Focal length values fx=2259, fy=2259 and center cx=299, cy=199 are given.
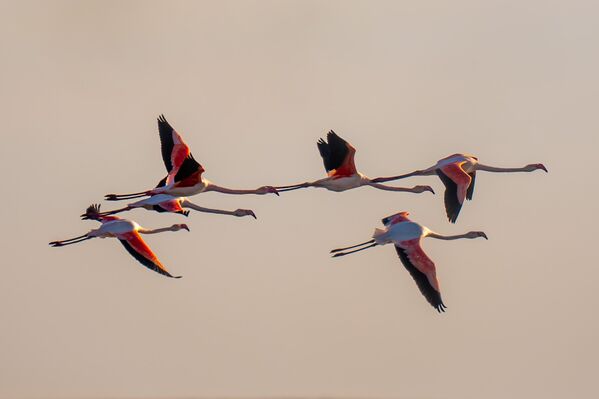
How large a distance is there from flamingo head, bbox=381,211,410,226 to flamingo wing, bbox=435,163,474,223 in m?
1.01

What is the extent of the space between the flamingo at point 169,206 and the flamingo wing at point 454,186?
15.9 ft

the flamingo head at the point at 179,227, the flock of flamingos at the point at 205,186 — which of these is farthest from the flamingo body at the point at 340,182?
the flamingo head at the point at 179,227

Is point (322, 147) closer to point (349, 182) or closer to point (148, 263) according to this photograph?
point (349, 182)

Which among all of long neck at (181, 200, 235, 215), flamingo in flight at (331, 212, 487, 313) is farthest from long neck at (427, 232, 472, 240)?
long neck at (181, 200, 235, 215)

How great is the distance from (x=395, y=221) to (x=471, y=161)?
135 inches

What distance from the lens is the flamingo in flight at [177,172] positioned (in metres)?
52.2

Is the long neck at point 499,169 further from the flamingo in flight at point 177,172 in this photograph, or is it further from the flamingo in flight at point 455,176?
the flamingo in flight at point 177,172

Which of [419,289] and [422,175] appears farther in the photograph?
[422,175]

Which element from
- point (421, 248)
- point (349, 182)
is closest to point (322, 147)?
point (349, 182)

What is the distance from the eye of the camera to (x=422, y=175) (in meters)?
53.4

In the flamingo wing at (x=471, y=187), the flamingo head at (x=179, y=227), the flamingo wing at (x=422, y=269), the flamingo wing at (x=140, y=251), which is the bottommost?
the flamingo wing at (x=422, y=269)

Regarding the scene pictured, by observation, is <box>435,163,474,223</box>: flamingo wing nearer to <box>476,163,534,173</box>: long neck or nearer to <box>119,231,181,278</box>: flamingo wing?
<box>476,163,534,173</box>: long neck

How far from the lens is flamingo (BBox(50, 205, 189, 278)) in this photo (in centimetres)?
5212

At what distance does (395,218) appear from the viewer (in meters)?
51.3
